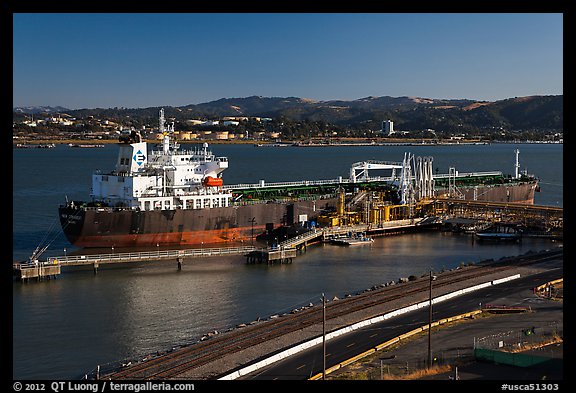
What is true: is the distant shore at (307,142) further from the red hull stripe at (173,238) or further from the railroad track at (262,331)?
the railroad track at (262,331)

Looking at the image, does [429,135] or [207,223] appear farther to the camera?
[429,135]

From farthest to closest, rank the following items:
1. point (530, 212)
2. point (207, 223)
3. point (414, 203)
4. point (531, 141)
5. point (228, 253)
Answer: point (531, 141) → point (414, 203) → point (530, 212) → point (207, 223) → point (228, 253)

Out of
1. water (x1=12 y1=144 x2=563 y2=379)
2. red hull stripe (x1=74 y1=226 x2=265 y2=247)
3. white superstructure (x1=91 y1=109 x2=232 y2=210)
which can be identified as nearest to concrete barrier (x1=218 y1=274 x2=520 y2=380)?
water (x1=12 y1=144 x2=563 y2=379)

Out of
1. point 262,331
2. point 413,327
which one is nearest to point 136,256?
point 262,331

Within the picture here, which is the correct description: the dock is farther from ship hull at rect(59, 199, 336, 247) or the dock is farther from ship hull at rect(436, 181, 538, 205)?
ship hull at rect(436, 181, 538, 205)

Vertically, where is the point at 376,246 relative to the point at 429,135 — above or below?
below

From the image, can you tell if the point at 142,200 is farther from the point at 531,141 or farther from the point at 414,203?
the point at 531,141
